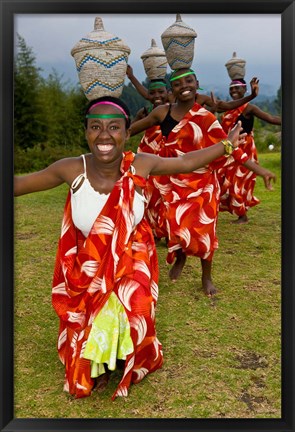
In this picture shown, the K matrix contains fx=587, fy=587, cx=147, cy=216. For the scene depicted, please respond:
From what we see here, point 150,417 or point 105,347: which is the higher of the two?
point 105,347

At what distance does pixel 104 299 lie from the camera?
3.23m

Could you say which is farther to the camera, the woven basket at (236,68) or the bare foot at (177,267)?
the woven basket at (236,68)

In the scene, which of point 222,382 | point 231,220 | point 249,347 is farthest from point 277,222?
point 222,382

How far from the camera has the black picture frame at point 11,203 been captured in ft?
8.89

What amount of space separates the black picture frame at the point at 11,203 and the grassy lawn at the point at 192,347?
0.28 m

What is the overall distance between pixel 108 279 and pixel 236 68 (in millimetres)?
5153

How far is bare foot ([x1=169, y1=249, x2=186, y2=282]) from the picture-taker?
5374 millimetres

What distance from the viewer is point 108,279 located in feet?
10.5

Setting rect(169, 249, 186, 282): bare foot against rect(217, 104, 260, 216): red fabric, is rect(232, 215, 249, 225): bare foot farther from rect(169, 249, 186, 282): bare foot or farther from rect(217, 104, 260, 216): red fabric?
rect(169, 249, 186, 282): bare foot

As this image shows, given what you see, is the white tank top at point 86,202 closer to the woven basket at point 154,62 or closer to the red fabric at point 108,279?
the red fabric at point 108,279

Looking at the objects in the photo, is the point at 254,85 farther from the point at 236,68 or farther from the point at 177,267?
the point at 236,68

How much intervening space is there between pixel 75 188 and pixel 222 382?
56.8 inches

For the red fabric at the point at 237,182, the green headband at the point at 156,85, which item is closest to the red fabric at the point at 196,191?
the green headband at the point at 156,85

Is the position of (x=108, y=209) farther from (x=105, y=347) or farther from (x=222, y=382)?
(x=222, y=382)
